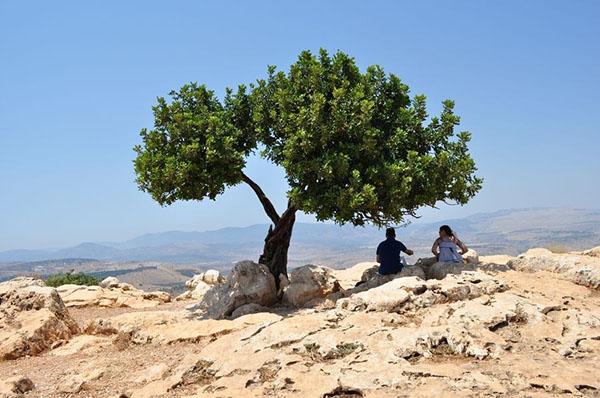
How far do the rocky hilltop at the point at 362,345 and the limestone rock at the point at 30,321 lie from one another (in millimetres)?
49

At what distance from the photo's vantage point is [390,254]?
1852 cm

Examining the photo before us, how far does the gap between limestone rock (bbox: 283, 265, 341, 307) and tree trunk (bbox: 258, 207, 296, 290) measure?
62.5 inches

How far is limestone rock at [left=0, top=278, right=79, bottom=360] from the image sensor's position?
15352mm

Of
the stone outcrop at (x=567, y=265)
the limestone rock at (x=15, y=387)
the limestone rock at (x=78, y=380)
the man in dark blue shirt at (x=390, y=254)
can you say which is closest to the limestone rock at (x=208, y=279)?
the man in dark blue shirt at (x=390, y=254)

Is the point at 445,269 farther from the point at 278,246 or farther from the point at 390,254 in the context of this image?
the point at 278,246

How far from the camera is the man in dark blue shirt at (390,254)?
60.6 ft

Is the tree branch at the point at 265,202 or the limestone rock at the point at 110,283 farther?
the limestone rock at the point at 110,283

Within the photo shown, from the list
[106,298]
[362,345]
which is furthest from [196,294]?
[362,345]

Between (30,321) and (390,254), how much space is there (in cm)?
1388

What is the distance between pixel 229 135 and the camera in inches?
805

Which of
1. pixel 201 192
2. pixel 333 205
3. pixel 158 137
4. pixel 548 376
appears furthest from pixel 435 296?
pixel 158 137

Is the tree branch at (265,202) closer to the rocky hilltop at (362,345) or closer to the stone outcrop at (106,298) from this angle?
the rocky hilltop at (362,345)

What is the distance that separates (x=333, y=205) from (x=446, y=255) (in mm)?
4857

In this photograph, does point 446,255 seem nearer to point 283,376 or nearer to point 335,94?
point 335,94
